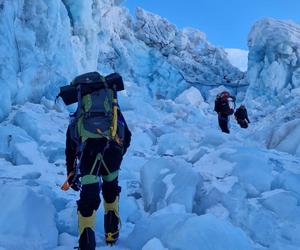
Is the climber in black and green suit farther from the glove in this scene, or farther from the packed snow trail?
the packed snow trail

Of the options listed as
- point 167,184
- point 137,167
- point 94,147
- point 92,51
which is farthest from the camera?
point 92,51

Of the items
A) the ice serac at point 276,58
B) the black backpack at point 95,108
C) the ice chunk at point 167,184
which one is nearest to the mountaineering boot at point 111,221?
the black backpack at point 95,108

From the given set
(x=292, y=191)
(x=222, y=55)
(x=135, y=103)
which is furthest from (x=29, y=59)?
(x=222, y=55)

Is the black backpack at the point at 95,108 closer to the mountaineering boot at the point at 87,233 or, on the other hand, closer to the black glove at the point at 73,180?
the black glove at the point at 73,180

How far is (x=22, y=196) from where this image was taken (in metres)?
3.37

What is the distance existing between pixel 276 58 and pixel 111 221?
3111 centimetres

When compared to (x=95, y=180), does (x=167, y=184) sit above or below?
below

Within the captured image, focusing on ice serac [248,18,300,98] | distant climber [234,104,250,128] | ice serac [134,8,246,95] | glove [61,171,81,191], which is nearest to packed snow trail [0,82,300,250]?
glove [61,171,81,191]

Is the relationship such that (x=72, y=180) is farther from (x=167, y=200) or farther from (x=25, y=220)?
(x=167, y=200)

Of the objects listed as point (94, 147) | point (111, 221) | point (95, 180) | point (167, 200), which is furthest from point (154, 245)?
point (167, 200)

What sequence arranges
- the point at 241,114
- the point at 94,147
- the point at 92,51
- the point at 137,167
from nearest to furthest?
the point at 94,147
the point at 137,167
the point at 241,114
the point at 92,51

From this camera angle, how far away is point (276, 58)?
105 ft

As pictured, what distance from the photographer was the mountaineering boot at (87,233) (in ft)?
8.90

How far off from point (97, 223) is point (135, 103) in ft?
42.2
